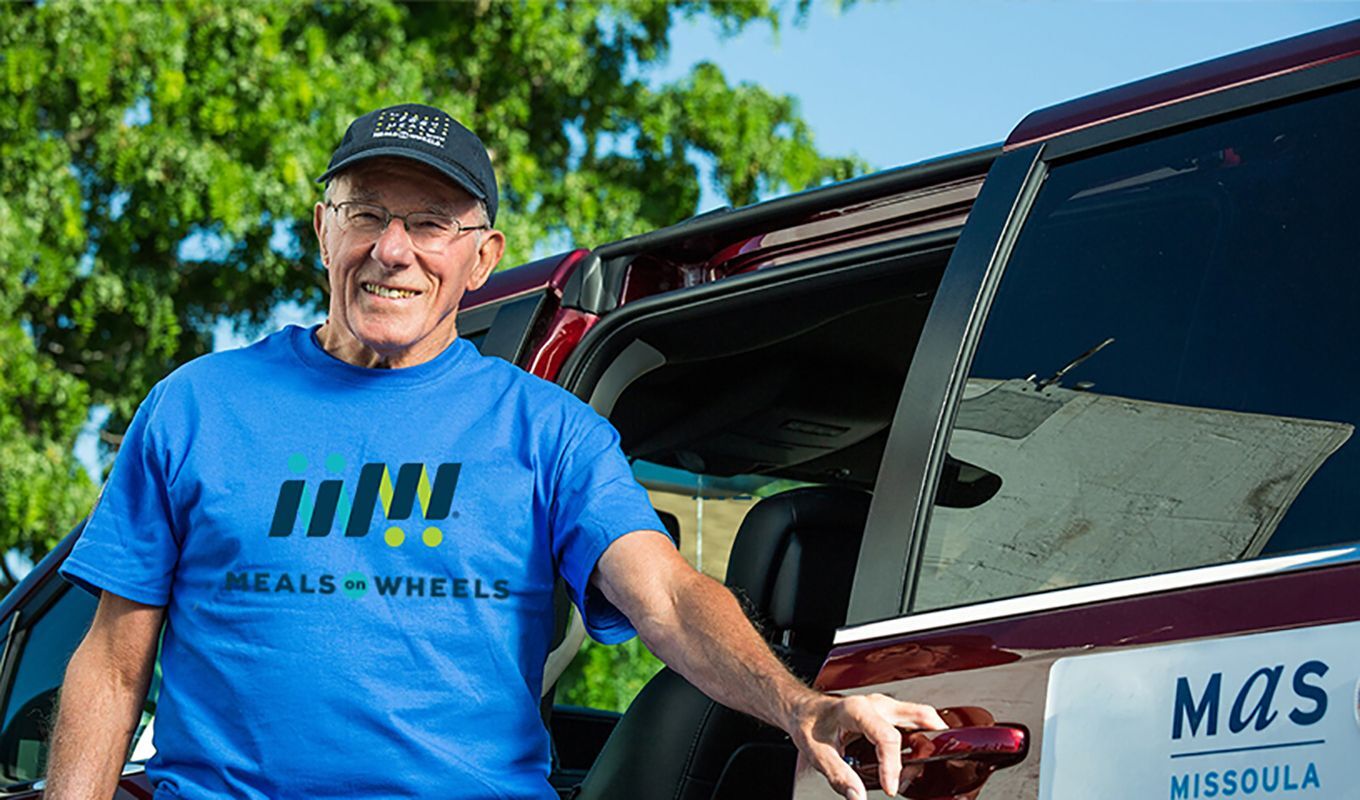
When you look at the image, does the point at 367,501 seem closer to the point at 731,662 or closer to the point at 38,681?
the point at 731,662

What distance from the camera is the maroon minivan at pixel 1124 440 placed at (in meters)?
1.66

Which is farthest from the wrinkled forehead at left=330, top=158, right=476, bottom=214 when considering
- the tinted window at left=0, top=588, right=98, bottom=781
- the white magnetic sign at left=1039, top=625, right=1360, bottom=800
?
the tinted window at left=0, top=588, right=98, bottom=781

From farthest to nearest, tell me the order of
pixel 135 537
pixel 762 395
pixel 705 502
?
pixel 705 502 < pixel 762 395 < pixel 135 537

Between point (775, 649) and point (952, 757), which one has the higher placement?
point (775, 649)

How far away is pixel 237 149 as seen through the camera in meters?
10.9

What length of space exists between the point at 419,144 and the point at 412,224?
0.12 metres

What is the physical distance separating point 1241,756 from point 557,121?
11863 millimetres

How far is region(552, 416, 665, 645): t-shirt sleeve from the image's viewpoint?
218 cm

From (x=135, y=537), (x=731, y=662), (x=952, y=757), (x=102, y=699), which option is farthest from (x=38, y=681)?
(x=952, y=757)

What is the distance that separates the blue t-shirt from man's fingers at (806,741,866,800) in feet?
1.54

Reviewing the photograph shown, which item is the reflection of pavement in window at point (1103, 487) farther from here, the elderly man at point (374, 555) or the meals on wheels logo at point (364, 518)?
the meals on wheels logo at point (364, 518)

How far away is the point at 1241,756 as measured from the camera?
162cm

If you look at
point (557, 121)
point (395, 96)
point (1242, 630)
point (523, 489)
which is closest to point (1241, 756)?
point (1242, 630)

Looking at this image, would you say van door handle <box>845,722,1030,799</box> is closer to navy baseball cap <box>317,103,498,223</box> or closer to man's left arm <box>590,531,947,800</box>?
man's left arm <box>590,531,947,800</box>
